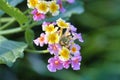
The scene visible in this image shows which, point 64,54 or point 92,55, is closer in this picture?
point 64,54

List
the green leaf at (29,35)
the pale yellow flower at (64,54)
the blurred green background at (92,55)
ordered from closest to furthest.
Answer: the pale yellow flower at (64,54) → the green leaf at (29,35) → the blurred green background at (92,55)

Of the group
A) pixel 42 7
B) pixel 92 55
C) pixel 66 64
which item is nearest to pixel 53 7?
pixel 42 7

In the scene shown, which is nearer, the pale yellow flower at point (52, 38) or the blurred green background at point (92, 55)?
the pale yellow flower at point (52, 38)

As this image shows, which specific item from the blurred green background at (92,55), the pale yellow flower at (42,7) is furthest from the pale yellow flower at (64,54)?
the blurred green background at (92,55)

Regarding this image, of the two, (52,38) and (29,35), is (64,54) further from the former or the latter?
(29,35)

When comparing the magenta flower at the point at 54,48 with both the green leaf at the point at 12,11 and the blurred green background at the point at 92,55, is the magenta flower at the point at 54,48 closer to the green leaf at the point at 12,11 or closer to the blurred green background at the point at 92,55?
the green leaf at the point at 12,11

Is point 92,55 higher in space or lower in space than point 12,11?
higher

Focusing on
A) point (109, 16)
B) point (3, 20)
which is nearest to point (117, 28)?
point (109, 16)
